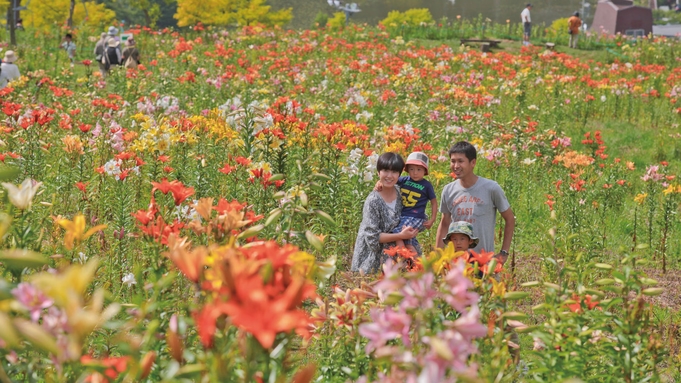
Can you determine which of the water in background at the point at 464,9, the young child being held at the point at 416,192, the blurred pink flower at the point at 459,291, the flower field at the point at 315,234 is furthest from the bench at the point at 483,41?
the water in background at the point at 464,9

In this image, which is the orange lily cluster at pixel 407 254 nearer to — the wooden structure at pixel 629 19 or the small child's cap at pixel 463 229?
the small child's cap at pixel 463 229

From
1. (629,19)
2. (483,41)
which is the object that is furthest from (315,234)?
(629,19)

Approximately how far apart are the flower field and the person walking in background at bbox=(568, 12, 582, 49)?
19.5 feet

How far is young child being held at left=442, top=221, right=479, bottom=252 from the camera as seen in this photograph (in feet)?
11.8

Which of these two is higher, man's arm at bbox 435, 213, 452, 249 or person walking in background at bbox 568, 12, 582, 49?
person walking in background at bbox 568, 12, 582, 49

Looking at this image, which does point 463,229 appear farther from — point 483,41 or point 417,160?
point 483,41

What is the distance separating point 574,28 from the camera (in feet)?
64.7

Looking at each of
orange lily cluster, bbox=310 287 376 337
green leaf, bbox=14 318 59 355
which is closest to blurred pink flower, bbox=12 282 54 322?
green leaf, bbox=14 318 59 355

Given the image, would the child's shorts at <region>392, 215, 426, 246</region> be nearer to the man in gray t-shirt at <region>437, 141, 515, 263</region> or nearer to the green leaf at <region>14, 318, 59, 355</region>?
the man in gray t-shirt at <region>437, 141, 515, 263</region>

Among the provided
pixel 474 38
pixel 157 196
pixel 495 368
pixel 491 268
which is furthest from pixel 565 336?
pixel 474 38

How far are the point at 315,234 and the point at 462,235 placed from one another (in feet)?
2.87

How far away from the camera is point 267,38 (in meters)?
17.6

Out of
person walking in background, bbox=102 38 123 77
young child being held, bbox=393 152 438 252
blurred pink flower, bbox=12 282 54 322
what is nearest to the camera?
blurred pink flower, bbox=12 282 54 322

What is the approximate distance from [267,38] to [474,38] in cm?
675
